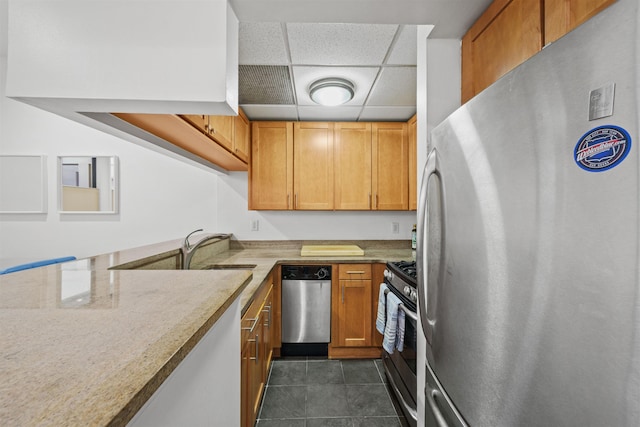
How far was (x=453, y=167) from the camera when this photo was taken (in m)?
0.88

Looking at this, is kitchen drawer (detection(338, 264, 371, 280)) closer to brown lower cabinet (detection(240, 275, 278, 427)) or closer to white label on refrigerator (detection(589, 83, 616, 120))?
brown lower cabinet (detection(240, 275, 278, 427))

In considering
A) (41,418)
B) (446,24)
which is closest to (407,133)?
(446,24)

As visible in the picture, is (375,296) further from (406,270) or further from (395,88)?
(395,88)

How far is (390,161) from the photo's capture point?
116 inches

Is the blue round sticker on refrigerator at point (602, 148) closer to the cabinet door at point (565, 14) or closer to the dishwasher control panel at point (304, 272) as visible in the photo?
the cabinet door at point (565, 14)

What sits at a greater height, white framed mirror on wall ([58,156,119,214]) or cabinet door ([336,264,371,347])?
white framed mirror on wall ([58,156,119,214])

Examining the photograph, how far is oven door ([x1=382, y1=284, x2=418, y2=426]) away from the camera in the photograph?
1594 mm

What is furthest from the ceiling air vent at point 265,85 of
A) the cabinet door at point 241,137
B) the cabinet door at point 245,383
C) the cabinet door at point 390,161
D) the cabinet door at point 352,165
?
the cabinet door at point 245,383

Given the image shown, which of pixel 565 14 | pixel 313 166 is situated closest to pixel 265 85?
pixel 313 166

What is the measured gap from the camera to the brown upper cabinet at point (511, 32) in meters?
0.74

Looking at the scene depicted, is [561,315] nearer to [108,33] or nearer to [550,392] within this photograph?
[550,392]

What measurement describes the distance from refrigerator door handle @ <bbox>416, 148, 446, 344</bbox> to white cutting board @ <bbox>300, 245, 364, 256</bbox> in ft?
5.43

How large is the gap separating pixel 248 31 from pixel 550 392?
1.90 metres

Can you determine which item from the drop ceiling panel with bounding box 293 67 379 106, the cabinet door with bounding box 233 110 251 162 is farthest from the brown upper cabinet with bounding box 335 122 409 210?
the cabinet door with bounding box 233 110 251 162
